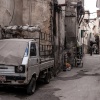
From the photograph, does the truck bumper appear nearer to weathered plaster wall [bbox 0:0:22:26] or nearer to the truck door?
the truck door

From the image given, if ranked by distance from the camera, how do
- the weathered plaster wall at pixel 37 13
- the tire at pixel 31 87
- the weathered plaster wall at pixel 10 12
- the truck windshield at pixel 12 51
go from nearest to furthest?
the truck windshield at pixel 12 51 → the tire at pixel 31 87 → the weathered plaster wall at pixel 10 12 → the weathered plaster wall at pixel 37 13

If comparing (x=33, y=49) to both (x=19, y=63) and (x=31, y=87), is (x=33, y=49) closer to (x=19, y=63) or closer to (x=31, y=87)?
(x=19, y=63)

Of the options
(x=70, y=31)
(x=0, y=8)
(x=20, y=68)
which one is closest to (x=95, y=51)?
(x=70, y=31)

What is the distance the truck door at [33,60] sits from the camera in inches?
388

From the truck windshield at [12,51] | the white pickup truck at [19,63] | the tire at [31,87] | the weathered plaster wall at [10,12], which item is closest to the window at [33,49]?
the white pickup truck at [19,63]

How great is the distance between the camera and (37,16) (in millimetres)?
16422

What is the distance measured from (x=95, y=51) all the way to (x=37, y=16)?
116 ft

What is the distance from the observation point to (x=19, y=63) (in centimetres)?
944

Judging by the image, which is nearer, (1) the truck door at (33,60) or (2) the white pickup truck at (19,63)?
(2) the white pickup truck at (19,63)

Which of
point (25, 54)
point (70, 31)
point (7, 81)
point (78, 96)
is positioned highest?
point (70, 31)

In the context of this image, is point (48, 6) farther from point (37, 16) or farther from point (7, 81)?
point (7, 81)

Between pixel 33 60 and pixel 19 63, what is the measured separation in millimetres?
919

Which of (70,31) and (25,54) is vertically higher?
(70,31)

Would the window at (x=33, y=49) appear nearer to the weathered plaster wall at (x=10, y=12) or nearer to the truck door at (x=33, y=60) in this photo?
the truck door at (x=33, y=60)
